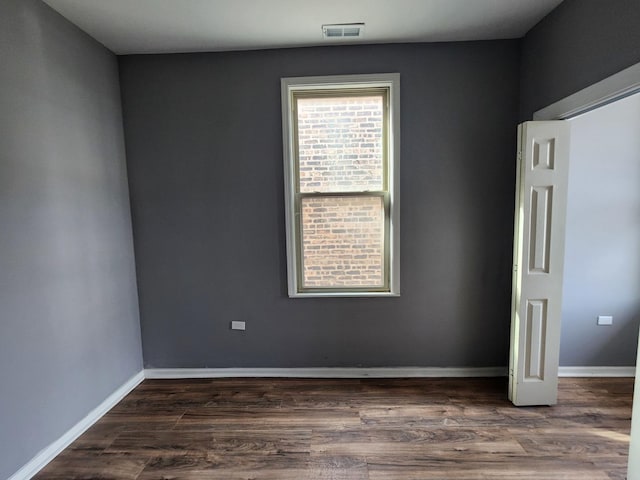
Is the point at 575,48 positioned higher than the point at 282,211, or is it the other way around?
the point at 575,48

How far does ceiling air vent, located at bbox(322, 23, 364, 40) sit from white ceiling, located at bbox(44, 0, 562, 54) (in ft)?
0.14

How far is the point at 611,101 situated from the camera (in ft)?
5.77

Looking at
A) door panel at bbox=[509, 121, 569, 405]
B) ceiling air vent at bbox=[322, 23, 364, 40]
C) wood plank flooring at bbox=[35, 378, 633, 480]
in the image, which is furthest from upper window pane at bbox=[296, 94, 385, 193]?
wood plank flooring at bbox=[35, 378, 633, 480]

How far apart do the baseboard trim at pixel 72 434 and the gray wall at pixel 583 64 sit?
371 centimetres

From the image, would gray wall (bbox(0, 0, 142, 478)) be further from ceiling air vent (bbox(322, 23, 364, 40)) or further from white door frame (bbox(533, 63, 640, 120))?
white door frame (bbox(533, 63, 640, 120))

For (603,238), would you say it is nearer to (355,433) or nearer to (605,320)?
(605,320)

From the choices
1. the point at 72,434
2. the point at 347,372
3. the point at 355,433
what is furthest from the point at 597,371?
the point at 72,434

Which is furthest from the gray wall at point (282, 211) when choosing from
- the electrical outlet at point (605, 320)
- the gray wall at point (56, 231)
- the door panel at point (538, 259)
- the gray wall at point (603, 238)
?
the electrical outlet at point (605, 320)

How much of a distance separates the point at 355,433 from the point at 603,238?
8.38ft

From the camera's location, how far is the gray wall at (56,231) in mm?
1699

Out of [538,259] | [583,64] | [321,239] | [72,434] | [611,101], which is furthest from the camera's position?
[321,239]

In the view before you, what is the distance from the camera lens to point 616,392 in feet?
8.05

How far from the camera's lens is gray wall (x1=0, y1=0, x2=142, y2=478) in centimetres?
170

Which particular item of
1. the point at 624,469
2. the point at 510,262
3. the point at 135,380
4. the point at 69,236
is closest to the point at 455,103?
the point at 510,262
